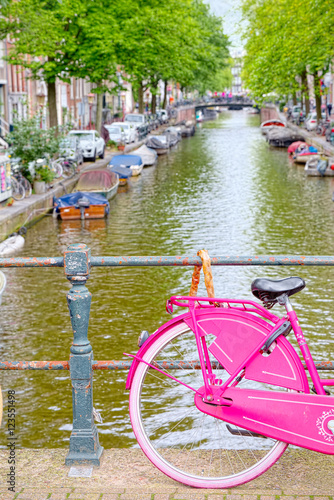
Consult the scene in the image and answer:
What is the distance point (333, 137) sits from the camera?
40781 mm

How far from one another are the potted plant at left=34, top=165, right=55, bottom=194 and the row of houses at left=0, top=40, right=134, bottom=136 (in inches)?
67.2

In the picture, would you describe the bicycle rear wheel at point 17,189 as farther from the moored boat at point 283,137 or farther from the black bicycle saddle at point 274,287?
the moored boat at point 283,137

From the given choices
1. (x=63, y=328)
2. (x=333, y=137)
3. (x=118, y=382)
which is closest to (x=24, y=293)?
(x=63, y=328)

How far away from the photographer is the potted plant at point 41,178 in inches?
951

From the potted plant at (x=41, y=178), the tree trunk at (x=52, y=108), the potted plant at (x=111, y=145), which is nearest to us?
the potted plant at (x=41, y=178)

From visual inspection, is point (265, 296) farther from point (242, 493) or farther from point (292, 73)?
point (292, 73)

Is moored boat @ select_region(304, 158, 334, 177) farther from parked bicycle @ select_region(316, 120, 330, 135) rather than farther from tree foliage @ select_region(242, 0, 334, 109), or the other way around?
parked bicycle @ select_region(316, 120, 330, 135)

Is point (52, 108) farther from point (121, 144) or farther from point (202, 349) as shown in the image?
point (202, 349)

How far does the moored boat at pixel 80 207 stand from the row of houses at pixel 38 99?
10.9ft

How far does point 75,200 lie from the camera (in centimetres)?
2264

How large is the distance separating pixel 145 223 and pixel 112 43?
10.6 metres

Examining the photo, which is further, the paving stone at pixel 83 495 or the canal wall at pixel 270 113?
the canal wall at pixel 270 113

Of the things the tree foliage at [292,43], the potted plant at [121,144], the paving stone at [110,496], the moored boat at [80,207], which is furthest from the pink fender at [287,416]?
the potted plant at [121,144]

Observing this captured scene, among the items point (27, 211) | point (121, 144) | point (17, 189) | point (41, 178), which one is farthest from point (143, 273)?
point (121, 144)
